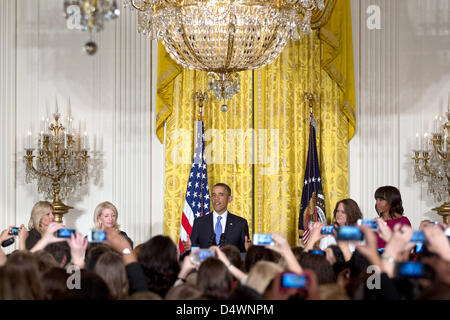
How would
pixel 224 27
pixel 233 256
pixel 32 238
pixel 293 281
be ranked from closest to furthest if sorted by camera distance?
1. pixel 293 281
2. pixel 233 256
3. pixel 224 27
4. pixel 32 238

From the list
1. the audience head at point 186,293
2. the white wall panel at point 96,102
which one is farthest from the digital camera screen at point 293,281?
the white wall panel at point 96,102

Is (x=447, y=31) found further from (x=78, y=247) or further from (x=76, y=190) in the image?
(x=78, y=247)

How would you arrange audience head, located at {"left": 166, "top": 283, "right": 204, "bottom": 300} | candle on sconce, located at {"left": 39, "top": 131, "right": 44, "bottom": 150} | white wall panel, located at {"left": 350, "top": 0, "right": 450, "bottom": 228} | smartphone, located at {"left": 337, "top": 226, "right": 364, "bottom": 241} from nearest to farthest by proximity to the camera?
audience head, located at {"left": 166, "top": 283, "right": 204, "bottom": 300} → smartphone, located at {"left": 337, "top": 226, "right": 364, "bottom": 241} → candle on sconce, located at {"left": 39, "top": 131, "right": 44, "bottom": 150} → white wall panel, located at {"left": 350, "top": 0, "right": 450, "bottom": 228}

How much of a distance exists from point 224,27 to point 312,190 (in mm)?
3454

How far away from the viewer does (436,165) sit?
845 cm

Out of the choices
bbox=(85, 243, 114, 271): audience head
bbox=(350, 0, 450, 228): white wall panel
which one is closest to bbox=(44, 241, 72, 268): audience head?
bbox=(85, 243, 114, 271): audience head

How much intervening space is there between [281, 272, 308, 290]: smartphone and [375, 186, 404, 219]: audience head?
3309 mm

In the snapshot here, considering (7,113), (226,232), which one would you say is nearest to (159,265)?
(226,232)

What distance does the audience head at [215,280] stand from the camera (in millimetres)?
3881

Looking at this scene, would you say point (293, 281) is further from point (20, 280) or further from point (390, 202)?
point (390, 202)

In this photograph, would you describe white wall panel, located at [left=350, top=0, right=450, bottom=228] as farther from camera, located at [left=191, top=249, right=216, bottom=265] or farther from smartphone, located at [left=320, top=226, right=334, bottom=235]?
camera, located at [left=191, top=249, right=216, bottom=265]

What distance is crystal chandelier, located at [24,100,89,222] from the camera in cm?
819

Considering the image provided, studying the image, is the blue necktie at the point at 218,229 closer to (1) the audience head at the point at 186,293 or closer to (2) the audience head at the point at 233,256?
(2) the audience head at the point at 233,256

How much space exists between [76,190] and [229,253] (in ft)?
14.2
